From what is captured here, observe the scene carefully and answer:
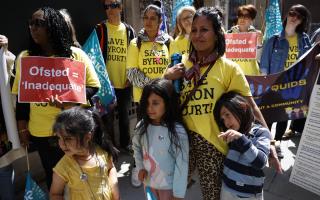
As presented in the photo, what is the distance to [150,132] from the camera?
6.68 feet

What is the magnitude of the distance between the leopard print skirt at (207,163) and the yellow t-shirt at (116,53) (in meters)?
1.64

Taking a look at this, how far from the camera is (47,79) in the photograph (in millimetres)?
2125

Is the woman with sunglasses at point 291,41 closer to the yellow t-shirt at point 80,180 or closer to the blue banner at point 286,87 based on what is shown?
the blue banner at point 286,87

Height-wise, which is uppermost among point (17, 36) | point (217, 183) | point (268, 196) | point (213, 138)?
point (17, 36)

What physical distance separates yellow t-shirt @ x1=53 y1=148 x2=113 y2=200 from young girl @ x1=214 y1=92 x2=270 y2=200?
31.2 inches

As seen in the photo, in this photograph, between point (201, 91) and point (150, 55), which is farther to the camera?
point (150, 55)

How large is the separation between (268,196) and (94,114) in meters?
2.01

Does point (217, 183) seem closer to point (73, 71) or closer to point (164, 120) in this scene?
point (164, 120)

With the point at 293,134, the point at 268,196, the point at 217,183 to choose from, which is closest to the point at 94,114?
the point at 217,183

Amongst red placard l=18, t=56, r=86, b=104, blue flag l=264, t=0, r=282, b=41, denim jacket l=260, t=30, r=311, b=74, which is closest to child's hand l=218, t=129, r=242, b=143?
red placard l=18, t=56, r=86, b=104

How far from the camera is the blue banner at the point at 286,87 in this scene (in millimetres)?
2869

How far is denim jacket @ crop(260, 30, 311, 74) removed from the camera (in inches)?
141

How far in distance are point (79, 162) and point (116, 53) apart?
5.43 ft

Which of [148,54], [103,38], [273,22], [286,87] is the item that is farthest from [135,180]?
[273,22]
